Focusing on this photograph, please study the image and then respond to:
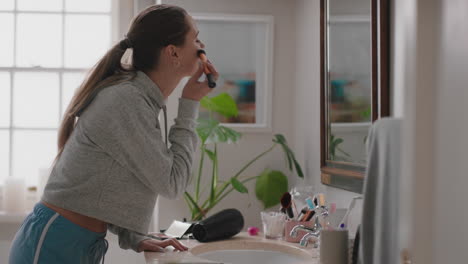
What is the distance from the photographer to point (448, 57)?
38.4 inches

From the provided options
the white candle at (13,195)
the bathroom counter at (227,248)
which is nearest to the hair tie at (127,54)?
the bathroom counter at (227,248)

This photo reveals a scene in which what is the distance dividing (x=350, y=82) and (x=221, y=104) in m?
0.93

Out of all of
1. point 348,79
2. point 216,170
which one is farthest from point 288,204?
point 216,170

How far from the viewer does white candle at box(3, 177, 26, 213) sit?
9.94ft

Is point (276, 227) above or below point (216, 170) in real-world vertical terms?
below

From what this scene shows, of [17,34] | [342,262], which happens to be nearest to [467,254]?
[342,262]

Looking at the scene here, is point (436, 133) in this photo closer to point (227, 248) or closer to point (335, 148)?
point (335, 148)

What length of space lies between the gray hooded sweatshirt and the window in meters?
1.89

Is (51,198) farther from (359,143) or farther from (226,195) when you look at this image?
(226,195)

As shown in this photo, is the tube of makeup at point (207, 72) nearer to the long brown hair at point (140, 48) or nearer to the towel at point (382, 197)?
the long brown hair at point (140, 48)

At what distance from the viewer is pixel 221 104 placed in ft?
8.50

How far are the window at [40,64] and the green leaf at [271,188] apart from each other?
1233 mm

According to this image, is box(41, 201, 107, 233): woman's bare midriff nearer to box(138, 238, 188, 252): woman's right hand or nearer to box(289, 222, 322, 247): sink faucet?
box(138, 238, 188, 252): woman's right hand

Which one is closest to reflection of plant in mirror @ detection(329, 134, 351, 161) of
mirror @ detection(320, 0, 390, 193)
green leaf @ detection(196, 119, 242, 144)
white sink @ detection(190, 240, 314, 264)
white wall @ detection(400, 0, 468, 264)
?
mirror @ detection(320, 0, 390, 193)
